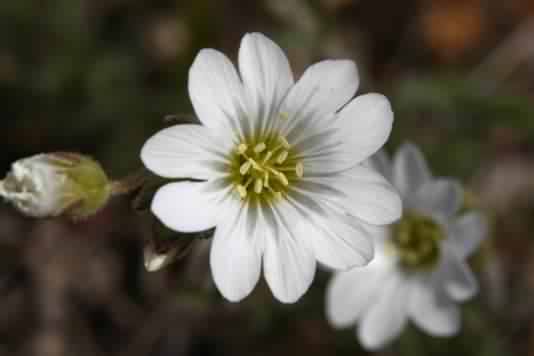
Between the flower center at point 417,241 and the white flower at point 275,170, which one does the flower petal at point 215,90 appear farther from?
the flower center at point 417,241

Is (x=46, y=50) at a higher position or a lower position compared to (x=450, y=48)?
higher

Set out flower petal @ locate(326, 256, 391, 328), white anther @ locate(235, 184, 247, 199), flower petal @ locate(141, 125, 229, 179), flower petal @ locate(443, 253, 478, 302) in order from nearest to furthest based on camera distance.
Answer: flower petal @ locate(141, 125, 229, 179)
white anther @ locate(235, 184, 247, 199)
flower petal @ locate(443, 253, 478, 302)
flower petal @ locate(326, 256, 391, 328)

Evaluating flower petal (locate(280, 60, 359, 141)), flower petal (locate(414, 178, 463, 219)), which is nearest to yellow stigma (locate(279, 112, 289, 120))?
flower petal (locate(280, 60, 359, 141))

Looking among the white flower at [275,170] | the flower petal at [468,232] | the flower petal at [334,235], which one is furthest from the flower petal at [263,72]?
the flower petal at [468,232]

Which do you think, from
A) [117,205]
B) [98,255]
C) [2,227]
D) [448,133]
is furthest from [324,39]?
[2,227]

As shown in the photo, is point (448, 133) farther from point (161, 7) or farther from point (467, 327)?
point (161, 7)

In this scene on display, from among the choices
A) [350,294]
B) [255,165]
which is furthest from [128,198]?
[255,165]

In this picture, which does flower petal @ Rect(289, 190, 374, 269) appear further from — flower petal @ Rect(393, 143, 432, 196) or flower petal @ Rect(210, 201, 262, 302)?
flower petal @ Rect(393, 143, 432, 196)
